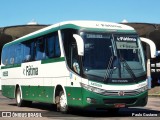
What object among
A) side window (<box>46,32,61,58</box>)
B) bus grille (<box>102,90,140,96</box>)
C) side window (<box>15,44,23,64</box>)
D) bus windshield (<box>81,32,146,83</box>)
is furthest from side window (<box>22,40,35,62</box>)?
bus grille (<box>102,90,140,96</box>)

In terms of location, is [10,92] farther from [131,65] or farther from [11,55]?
[131,65]

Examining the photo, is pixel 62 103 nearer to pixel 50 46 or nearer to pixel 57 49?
pixel 57 49

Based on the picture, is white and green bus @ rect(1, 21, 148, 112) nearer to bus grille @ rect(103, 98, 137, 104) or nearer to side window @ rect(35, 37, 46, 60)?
bus grille @ rect(103, 98, 137, 104)

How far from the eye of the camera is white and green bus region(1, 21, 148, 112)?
13.6 metres

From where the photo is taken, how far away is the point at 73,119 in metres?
13.0

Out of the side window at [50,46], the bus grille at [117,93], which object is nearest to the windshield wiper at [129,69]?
the bus grille at [117,93]

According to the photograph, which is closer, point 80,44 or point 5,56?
point 80,44

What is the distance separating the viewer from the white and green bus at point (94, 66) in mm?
13609

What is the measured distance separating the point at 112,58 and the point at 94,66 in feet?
2.35

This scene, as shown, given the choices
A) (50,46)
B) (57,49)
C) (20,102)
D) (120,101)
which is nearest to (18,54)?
(20,102)

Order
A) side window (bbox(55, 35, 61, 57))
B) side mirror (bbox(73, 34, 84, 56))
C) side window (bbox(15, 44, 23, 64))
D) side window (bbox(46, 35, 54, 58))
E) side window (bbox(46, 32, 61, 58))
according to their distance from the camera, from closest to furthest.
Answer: side mirror (bbox(73, 34, 84, 56)), side window (bbox(55, 35, 61, 57)), side window (bbox(46, 32, 61, 58)), side window (bbox(46, 35, 54, 58)), side window (bbox(15, 44, 23, 64))

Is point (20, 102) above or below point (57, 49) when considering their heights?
below

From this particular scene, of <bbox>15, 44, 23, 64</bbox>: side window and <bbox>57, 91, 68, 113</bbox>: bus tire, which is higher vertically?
<bbox>15, 44, 23, 64</bbox>: side window

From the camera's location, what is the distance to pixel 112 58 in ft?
45.7
